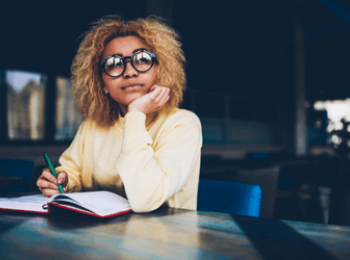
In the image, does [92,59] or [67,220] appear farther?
[92,59]

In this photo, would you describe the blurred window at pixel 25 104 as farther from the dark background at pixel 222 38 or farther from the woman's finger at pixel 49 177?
the woman's finger at pixel 49 177

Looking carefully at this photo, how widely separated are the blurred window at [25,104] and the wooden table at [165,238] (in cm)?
392

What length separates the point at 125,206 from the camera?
3.19 feet

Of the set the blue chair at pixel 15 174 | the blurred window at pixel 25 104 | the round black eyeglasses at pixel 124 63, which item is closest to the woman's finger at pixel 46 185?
the round black eyeglasses at pixel 124 63

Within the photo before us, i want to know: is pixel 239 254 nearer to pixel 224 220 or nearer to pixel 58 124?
pixel 224 220

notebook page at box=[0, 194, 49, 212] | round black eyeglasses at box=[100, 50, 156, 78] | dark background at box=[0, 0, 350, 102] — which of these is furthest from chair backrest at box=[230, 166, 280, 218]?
dark background at box=[0, 0, 350, 102]

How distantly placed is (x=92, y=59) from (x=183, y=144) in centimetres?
68

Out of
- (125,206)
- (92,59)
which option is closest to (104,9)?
(92,59)

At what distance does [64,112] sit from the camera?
4824 millimetres

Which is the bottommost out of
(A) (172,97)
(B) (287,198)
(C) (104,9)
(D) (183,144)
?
(B) (287,198)

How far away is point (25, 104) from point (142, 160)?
13.7ft

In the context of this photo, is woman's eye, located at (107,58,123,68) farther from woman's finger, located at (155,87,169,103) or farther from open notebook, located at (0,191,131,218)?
open notebook, located at (0,191,131,218)

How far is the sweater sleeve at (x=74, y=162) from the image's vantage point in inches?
54.1

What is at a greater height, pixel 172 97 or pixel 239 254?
pixel 172 97
